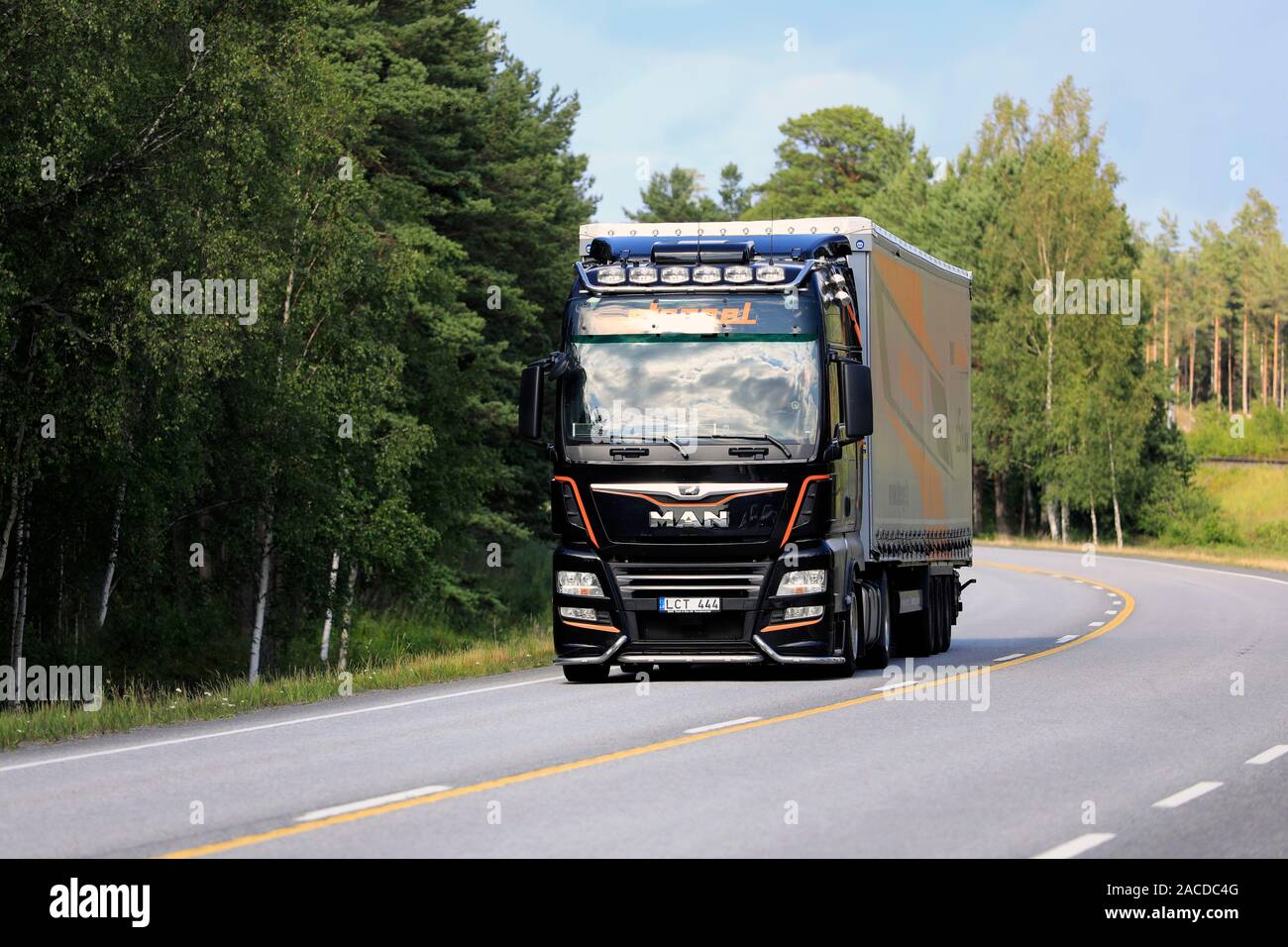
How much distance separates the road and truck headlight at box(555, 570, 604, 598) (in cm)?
88

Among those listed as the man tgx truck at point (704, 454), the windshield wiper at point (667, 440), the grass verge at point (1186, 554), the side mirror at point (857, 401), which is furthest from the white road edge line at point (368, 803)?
the grass verge at point (1186, 554)

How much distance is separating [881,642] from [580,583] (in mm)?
3772

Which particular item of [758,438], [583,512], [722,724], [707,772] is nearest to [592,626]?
[583,512]

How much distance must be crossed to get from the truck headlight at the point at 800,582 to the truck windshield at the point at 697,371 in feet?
3.45

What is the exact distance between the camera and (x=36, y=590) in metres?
Answer: 33.8

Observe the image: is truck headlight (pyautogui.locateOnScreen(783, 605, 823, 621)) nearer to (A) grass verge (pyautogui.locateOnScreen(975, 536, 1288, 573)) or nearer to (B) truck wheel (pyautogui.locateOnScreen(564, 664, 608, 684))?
(B) truck wheel (pyautogui.locateOnScreen(564, 664, 608, 684))

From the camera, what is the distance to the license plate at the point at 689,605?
17.1 m

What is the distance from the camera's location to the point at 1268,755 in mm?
12531

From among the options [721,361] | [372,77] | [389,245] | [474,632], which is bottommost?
[474,632]

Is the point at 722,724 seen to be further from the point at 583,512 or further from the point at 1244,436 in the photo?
the point at 1244,436

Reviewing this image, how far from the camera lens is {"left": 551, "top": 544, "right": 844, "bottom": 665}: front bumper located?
671 inches
